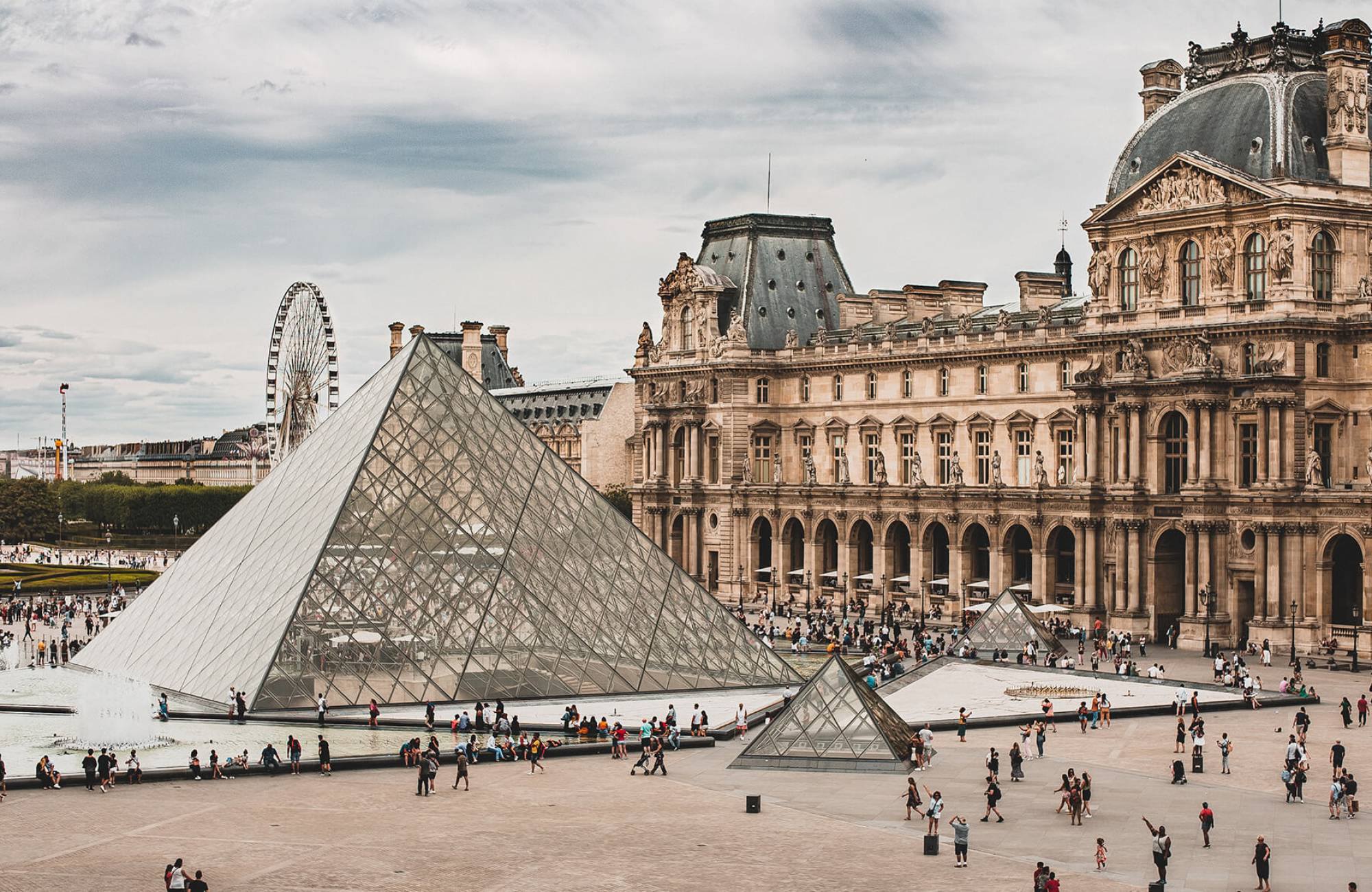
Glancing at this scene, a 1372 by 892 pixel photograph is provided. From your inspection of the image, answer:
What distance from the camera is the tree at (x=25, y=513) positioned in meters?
134

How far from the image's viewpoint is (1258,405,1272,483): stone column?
6044 centimetres

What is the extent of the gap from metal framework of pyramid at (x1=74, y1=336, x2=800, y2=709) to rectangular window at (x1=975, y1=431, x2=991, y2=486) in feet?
83.1

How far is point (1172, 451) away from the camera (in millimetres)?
64500

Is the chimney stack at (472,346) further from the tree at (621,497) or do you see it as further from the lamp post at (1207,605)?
the lamp post at (1207,605)

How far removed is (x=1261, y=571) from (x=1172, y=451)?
19.1ft

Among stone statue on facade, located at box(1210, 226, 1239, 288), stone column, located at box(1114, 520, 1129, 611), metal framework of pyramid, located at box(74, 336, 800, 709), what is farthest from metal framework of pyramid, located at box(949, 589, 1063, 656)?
stone statue on facade, located at box(1210, 226, 1239, 288)

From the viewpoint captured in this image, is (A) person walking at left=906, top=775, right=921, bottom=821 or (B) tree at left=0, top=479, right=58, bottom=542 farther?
(B) tree at left=0, top=479, right=58, bottom=542

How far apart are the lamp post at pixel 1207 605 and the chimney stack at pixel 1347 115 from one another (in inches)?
515

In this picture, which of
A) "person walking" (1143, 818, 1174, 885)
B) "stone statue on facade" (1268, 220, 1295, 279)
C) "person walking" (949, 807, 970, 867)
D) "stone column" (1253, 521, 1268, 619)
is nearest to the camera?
"person walking" (1143, 818, 1174, 885)

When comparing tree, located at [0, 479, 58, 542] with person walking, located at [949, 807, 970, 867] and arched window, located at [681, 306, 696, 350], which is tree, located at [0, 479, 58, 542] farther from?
person walking, located at [949, 807, 970, 867]

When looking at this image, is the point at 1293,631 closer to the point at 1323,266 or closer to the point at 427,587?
the point at 1323,266

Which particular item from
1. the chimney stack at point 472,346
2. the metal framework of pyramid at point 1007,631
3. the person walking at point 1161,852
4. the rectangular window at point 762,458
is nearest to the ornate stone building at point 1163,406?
the rectangular window at point 762,458

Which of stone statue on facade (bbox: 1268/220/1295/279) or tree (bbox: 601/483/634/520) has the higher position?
stone statue on facade (bbox: 1268/220/1295/279)

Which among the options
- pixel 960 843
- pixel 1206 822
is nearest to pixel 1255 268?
pixel 1206 822
